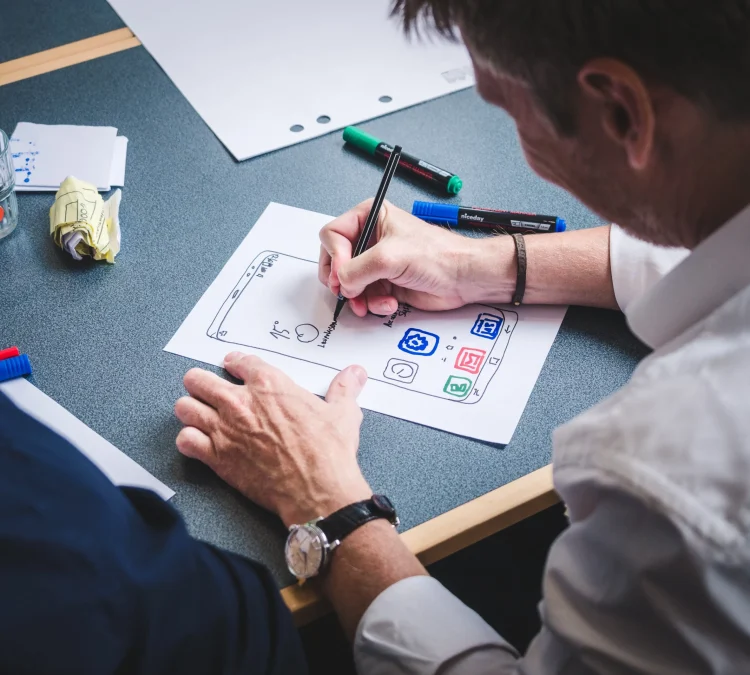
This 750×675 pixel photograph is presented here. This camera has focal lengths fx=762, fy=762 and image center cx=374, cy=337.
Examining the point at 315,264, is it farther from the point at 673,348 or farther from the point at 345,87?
the point at 673,348

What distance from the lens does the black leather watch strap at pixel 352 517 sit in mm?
747

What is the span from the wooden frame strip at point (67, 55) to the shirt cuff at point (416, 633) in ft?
3.64

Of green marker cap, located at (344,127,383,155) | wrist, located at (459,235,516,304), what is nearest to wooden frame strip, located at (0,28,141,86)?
green marker cap, located at (344,127,383,155)

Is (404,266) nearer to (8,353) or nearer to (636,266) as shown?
(636,266)

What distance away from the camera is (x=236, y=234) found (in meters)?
1.06

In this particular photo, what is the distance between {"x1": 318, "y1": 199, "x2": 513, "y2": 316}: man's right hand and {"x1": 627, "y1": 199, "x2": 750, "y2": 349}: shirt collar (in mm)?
286

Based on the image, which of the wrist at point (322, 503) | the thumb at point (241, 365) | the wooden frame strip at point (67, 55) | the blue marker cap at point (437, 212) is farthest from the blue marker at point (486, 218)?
the wooden frame strip at point (67, 55)

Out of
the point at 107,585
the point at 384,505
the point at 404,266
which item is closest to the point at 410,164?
the point at 404,266

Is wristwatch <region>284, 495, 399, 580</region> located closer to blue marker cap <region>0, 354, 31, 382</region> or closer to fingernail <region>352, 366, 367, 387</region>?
fingernail <region>352, 366, 367, 387</region>

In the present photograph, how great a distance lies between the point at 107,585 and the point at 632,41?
0.50 meters

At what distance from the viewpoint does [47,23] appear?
1449 millimetres

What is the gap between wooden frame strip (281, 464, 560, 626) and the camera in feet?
2.40

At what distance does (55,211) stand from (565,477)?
2.61 ft

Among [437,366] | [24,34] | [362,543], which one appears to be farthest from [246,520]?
[24,34]
